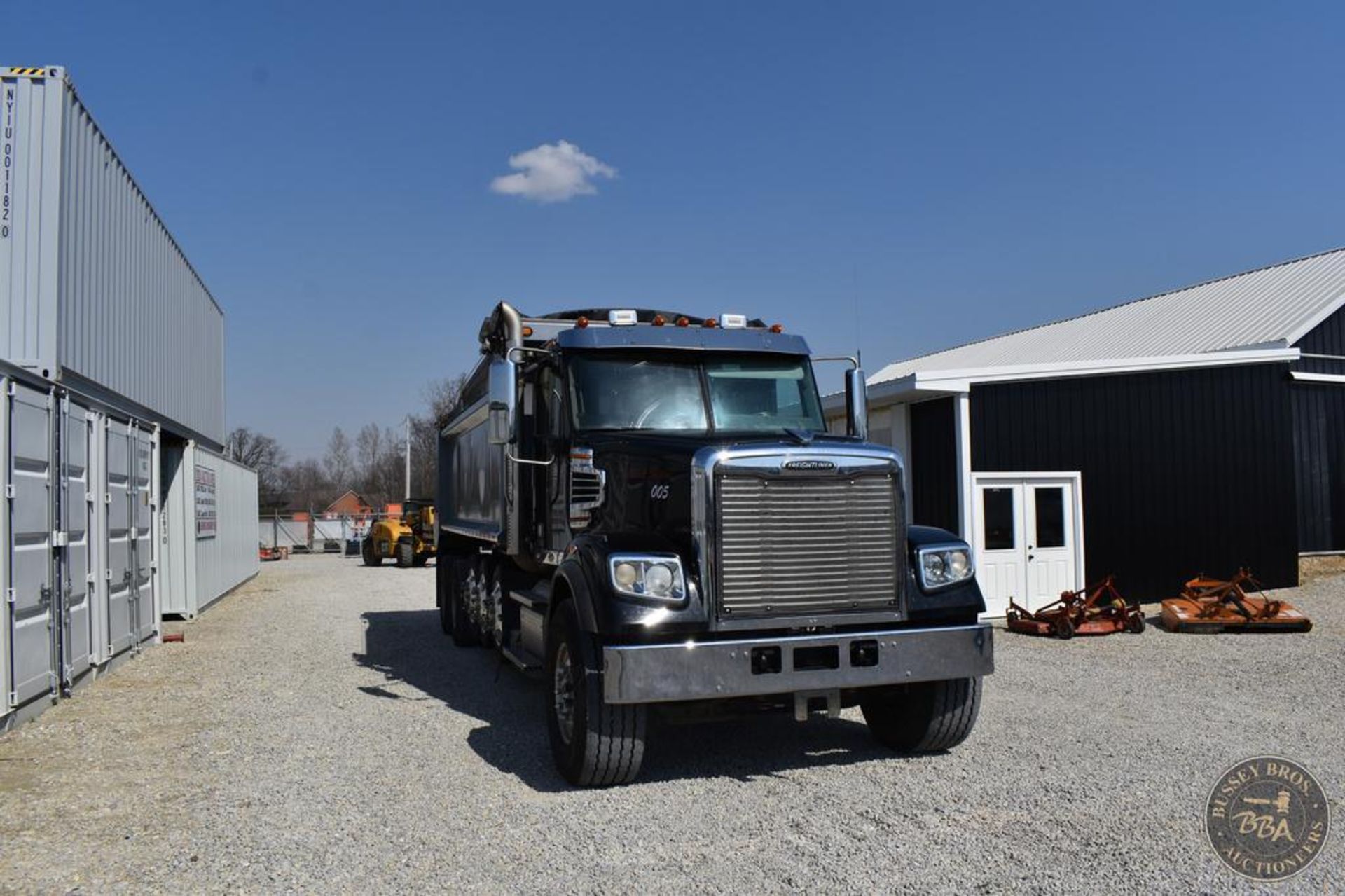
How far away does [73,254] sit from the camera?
10055mm

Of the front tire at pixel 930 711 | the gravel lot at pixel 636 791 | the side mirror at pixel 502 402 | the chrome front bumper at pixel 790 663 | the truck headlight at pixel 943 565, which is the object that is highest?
the side mirror at pixel 502 402

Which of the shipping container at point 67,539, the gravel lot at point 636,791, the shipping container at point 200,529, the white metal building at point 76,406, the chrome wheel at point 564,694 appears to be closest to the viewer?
the gravel lot at point 636,791

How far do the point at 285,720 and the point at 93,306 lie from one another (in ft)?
19.2

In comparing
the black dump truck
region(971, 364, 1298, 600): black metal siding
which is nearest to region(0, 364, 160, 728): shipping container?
the black dump truck

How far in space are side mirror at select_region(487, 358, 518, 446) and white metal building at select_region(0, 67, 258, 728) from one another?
356 centimetres

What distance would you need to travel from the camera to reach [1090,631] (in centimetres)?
1130

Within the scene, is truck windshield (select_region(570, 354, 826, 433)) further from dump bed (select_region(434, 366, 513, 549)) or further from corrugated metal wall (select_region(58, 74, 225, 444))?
corrugated metal wall (select_region(58, 74, 225, 444))

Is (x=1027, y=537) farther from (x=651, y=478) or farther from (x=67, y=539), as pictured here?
(x=67, y=539)

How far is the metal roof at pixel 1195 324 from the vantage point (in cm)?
1755

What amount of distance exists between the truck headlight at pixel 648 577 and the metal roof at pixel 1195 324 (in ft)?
37.7

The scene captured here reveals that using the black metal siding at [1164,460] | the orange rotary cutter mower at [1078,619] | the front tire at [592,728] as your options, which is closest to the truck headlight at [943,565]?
the front tire at [592,728]

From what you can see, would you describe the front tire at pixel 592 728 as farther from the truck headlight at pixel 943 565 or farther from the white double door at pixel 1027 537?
the white double door at pixel 1027 537

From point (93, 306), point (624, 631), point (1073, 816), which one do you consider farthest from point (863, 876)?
point (93, 306)

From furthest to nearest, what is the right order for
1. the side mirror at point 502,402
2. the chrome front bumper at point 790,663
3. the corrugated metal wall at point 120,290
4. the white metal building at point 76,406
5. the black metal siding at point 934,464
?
the black metal siding at point 934,464 → the corrugated metal wall at point 120,290 → the white metal building at point 76,406 → the side mirror at point 502,402 → the chrome front bumper at point 790,663
